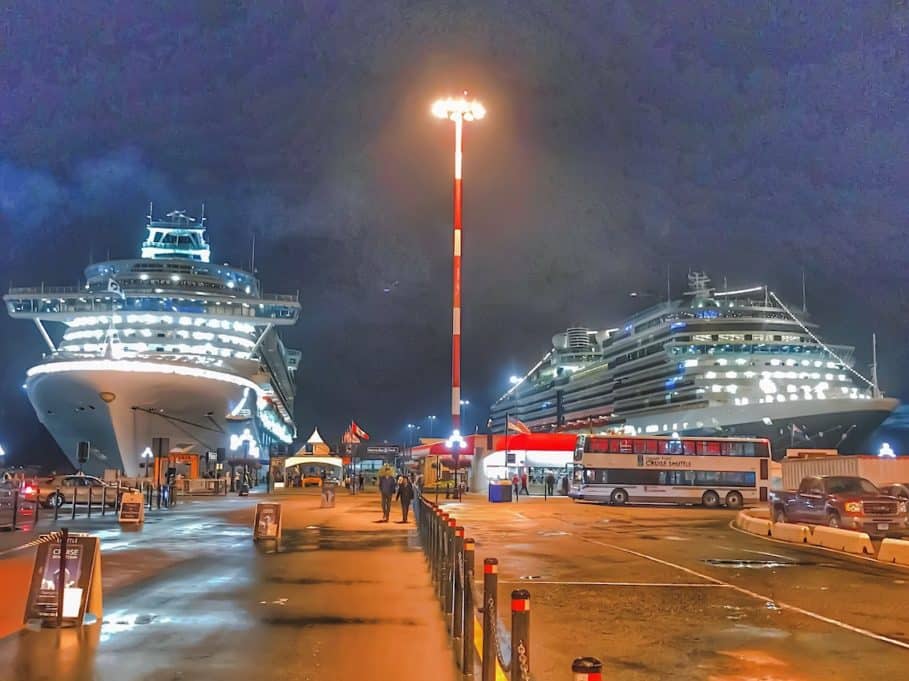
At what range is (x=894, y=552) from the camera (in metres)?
14.8

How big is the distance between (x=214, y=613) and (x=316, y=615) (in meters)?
1.10

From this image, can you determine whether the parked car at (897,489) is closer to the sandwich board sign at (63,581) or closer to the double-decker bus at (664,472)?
the double-decker bus at (664,472)

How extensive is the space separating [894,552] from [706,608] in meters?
7.05

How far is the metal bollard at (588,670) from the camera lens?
9.77 feet

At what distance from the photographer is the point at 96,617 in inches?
325

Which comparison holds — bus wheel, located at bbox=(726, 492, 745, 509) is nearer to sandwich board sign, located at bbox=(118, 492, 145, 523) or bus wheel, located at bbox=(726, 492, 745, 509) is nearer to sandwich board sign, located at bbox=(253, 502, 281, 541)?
sandwich board sign, located at bbox=(253, 502, 281, 541)

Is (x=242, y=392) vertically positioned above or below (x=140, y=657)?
above

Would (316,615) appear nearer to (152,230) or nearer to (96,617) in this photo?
(96,617)

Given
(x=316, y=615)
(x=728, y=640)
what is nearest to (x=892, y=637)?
(x=728, y=640)

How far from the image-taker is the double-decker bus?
120ft

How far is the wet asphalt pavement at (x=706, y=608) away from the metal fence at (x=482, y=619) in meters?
0.62

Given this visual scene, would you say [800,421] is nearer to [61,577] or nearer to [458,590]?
[458,590]

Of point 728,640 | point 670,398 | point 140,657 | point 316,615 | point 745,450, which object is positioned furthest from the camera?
point 670,398

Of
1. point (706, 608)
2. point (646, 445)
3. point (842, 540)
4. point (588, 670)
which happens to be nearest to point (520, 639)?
point (588, 670)
